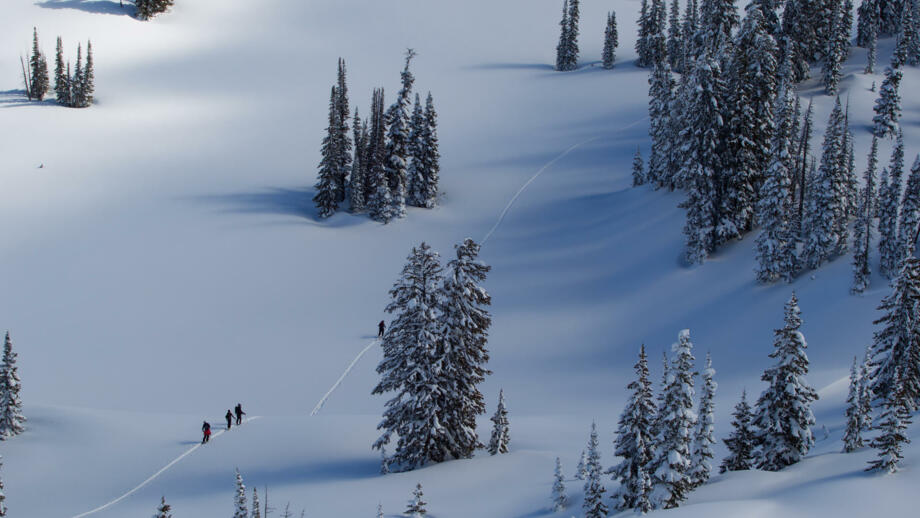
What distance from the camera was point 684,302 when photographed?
153ft

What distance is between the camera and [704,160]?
47.7 metres

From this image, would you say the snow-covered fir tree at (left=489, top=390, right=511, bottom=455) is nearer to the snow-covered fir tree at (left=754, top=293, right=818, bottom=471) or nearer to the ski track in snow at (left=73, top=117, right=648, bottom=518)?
the snow-covered fir tree at (left=754, top=293, right=818, bottom=471)

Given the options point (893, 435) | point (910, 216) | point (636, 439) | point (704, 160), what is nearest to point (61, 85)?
point (704, 160)

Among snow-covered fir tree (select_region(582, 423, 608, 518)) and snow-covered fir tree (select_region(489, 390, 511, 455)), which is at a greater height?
snow-covered fir tree (select_region(582, 423, 608, 518))

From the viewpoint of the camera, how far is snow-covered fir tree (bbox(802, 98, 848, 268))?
135ft

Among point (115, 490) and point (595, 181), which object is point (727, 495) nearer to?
point (115, 490)

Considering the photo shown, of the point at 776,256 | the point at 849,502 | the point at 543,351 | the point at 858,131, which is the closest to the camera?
the point at 849,502

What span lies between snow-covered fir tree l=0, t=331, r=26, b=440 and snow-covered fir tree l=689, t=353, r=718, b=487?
27610 mm

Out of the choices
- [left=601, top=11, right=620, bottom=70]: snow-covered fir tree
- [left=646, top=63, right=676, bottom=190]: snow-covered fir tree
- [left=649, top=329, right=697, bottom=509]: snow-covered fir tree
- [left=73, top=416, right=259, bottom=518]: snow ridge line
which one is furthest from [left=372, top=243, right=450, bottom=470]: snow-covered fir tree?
[left=601, top=11, right=620, bottom=70]: snow-covered fir tree

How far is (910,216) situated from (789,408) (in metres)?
24.0

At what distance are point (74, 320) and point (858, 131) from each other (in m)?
61.0

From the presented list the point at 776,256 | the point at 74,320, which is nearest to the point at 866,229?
the point at 776,256

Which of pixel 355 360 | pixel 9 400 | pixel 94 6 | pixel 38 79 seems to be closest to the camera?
pixel 9 400

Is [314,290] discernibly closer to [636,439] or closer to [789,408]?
[636,439]
